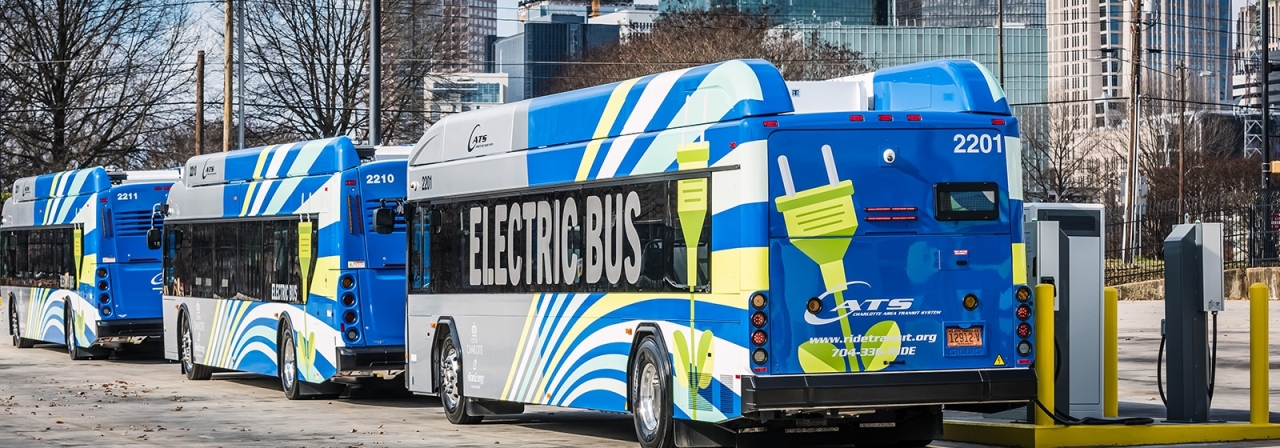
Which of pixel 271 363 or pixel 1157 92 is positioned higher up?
pixel 1157 92

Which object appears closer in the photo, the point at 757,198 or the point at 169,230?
the point at 757,198

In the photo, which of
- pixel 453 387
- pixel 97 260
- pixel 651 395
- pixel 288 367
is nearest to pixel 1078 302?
pixel 651 395

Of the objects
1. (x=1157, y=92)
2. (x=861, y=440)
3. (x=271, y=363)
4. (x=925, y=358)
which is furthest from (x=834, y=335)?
(x=1157, y=92)

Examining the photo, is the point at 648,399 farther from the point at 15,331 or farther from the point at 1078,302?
the point at 15,331

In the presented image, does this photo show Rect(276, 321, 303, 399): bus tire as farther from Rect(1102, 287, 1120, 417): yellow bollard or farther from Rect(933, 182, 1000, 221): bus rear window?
Rect(933, 182, 1000, 221): bus rear window

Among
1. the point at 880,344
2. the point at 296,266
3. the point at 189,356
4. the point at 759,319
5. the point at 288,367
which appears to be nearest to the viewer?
the point at 759,319

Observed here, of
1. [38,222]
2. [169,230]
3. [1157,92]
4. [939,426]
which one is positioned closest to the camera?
[939,426]

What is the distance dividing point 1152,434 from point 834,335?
2981 mm

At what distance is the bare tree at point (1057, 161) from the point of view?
8575cm

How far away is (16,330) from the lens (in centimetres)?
3481

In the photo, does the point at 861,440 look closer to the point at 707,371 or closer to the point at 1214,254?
the point at 707,371

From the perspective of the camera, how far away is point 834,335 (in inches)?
473

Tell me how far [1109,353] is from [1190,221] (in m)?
29.5

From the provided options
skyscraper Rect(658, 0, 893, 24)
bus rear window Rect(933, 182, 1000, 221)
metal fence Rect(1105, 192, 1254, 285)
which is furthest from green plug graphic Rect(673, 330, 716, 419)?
skyscraper Rect(658, 0, 893, 24)
